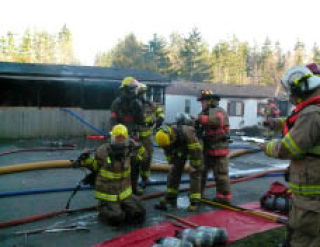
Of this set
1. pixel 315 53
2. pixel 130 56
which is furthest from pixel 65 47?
pixel 315 53

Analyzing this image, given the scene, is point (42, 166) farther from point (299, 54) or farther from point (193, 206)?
point (299, 54)

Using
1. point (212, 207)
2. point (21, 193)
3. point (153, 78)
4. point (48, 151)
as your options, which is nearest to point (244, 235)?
point (212, 207)

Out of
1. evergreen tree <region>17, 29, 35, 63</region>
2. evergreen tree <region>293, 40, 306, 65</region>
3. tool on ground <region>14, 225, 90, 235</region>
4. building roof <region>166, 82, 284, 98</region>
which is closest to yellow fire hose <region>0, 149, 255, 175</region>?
tool on ground <region>14, 225, 90, 235</region>

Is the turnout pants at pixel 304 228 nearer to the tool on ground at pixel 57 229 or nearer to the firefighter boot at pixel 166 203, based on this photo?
the tool on ground at pixel 57 229

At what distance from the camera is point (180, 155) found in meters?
5.84

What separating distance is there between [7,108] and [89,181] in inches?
437

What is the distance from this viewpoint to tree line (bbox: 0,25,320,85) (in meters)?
50.8

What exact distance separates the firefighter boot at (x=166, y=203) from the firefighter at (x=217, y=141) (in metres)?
0.74

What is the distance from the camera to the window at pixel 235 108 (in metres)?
25.7

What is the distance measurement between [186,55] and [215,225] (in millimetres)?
48086

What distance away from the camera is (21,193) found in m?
6.15

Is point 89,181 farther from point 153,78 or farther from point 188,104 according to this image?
point 188,104

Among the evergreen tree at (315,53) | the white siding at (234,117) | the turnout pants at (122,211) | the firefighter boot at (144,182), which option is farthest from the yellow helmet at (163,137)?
the evergreen tree at (315,53)

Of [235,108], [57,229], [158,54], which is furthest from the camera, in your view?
[158,54]
